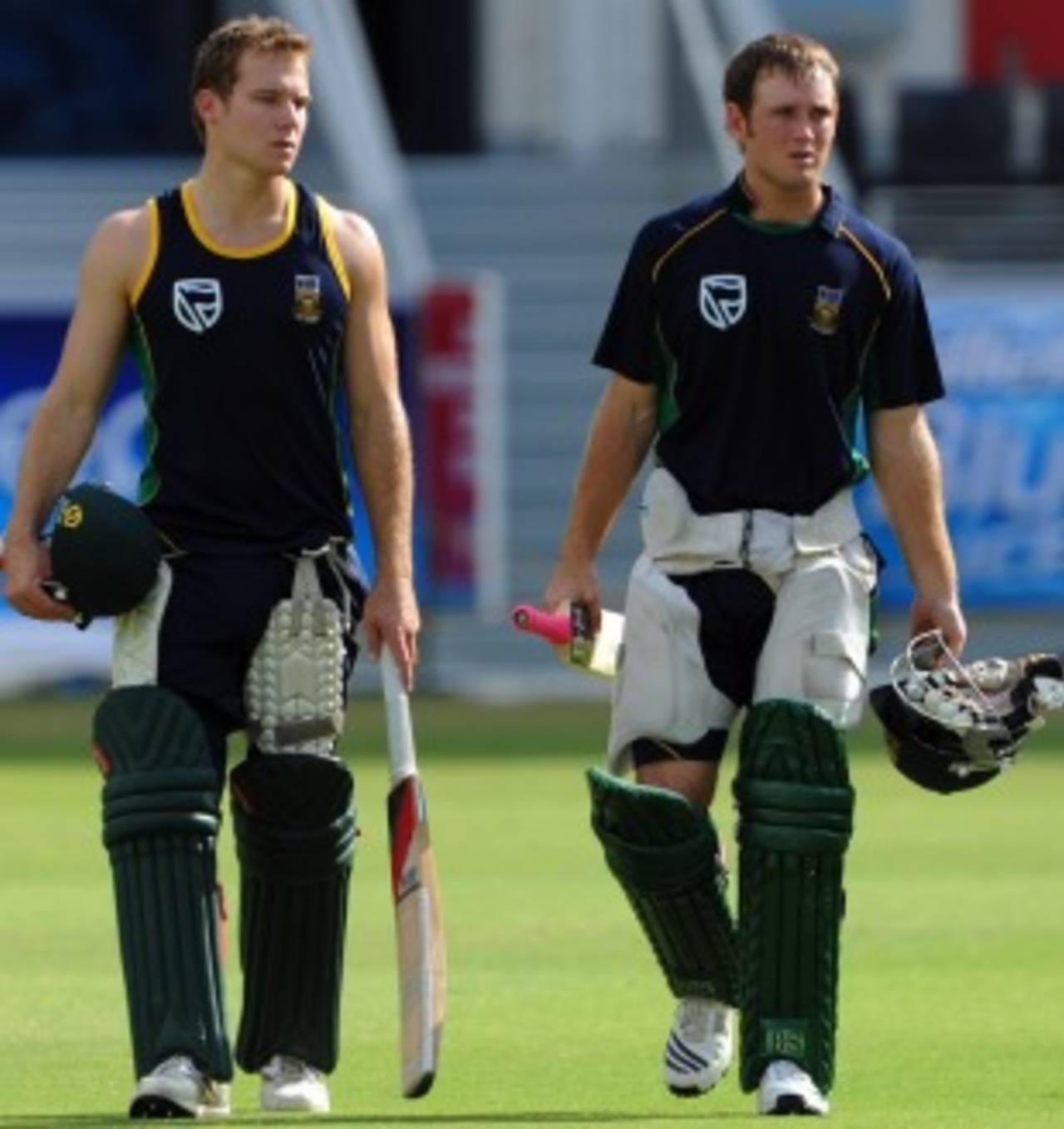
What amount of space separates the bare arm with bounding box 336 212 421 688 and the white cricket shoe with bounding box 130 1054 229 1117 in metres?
0.92

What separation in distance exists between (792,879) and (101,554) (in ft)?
4.73

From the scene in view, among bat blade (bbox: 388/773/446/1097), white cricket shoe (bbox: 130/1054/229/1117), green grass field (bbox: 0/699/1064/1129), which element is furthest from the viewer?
green grass field (bbox: 0/699/1064/1129)

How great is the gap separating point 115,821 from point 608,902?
555cm

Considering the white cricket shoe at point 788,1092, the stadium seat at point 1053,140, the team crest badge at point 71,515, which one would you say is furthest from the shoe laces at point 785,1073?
the stadium seat at point 1053,140

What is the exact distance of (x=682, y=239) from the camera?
10195 mm

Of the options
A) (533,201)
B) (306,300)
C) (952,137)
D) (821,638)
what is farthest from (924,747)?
(533,201)

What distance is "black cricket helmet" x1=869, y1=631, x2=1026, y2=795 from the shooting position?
1012 centimetres

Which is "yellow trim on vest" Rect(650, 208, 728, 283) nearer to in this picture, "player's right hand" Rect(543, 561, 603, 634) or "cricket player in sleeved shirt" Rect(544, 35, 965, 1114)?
"cricket player in sleeved shirt" Rect(544, 35, 965, 1114)

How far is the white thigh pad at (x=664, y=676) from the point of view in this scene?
1022 cm

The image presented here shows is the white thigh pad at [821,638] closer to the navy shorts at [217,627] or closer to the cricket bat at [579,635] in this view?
the cricket bat at [579,635]

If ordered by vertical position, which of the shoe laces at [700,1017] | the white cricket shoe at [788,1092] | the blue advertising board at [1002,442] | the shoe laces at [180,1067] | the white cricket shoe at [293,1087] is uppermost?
the shoe laces at [180,1067]

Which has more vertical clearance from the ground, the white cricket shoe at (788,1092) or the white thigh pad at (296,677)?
the white thigh pad at (296,677)

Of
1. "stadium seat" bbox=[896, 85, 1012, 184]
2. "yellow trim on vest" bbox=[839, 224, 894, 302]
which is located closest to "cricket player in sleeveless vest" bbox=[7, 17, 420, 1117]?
"yellow trim on vest" bbox=[839, 224, 894, 302]

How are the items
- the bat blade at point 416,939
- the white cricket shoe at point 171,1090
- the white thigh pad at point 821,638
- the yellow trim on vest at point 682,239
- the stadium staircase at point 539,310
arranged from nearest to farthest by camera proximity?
the white cricket shoe at point 171,1090 → the bat blade at point 416,939 → the white thigh pad at point 821,638 → the yellow trim on vest at point 682,239 → the stadium staircase at point 539,310
